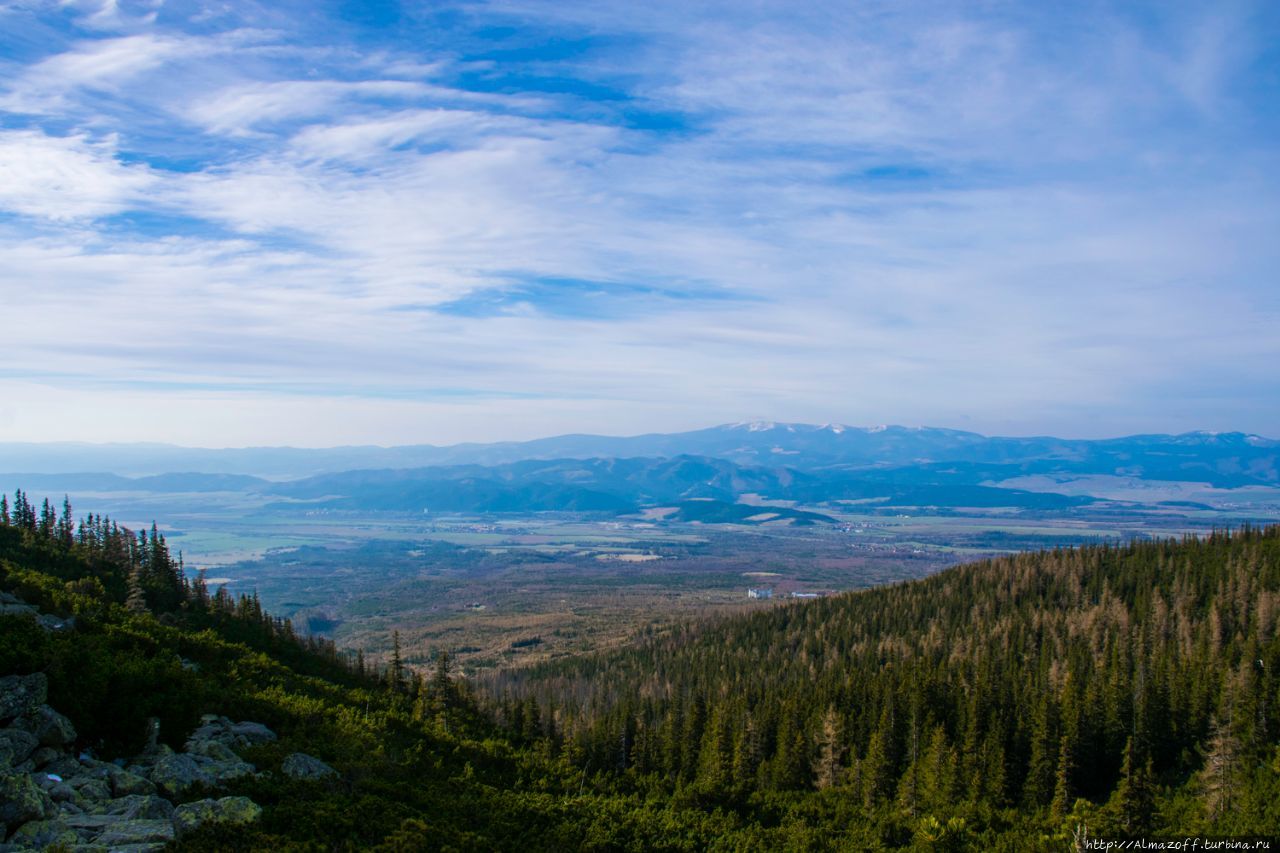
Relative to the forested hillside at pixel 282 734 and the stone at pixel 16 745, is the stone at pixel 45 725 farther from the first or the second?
the forested hillside at pixel 282 734

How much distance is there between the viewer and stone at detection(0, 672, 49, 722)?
70.1ft

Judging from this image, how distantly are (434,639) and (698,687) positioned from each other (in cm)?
10488

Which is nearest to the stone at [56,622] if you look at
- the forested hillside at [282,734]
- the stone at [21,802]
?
the forested hillside at [282,734]

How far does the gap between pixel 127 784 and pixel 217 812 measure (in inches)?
127

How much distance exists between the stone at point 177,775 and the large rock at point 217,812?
1.18 meters

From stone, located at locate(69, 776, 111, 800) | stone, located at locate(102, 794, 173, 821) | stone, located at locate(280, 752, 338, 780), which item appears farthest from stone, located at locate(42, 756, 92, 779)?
stone, located at locate(280, 752, 338, 780)

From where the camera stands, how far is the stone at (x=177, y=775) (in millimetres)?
22188

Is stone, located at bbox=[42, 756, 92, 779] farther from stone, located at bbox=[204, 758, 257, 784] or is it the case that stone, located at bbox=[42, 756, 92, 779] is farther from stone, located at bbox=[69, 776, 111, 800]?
stone, located at bbox=[204, 758, 257, 784]

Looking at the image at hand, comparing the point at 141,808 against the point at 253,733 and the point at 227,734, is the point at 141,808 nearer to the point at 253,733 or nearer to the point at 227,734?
the point at 227,734

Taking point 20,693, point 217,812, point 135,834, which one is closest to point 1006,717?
point 217,812

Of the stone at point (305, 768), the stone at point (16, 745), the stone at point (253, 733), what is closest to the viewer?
the stone at point (16, 745)

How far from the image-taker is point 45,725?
21.8 m

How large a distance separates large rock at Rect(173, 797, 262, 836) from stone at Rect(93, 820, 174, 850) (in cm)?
32

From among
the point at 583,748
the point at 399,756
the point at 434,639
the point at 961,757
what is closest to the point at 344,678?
the point at 583,748
